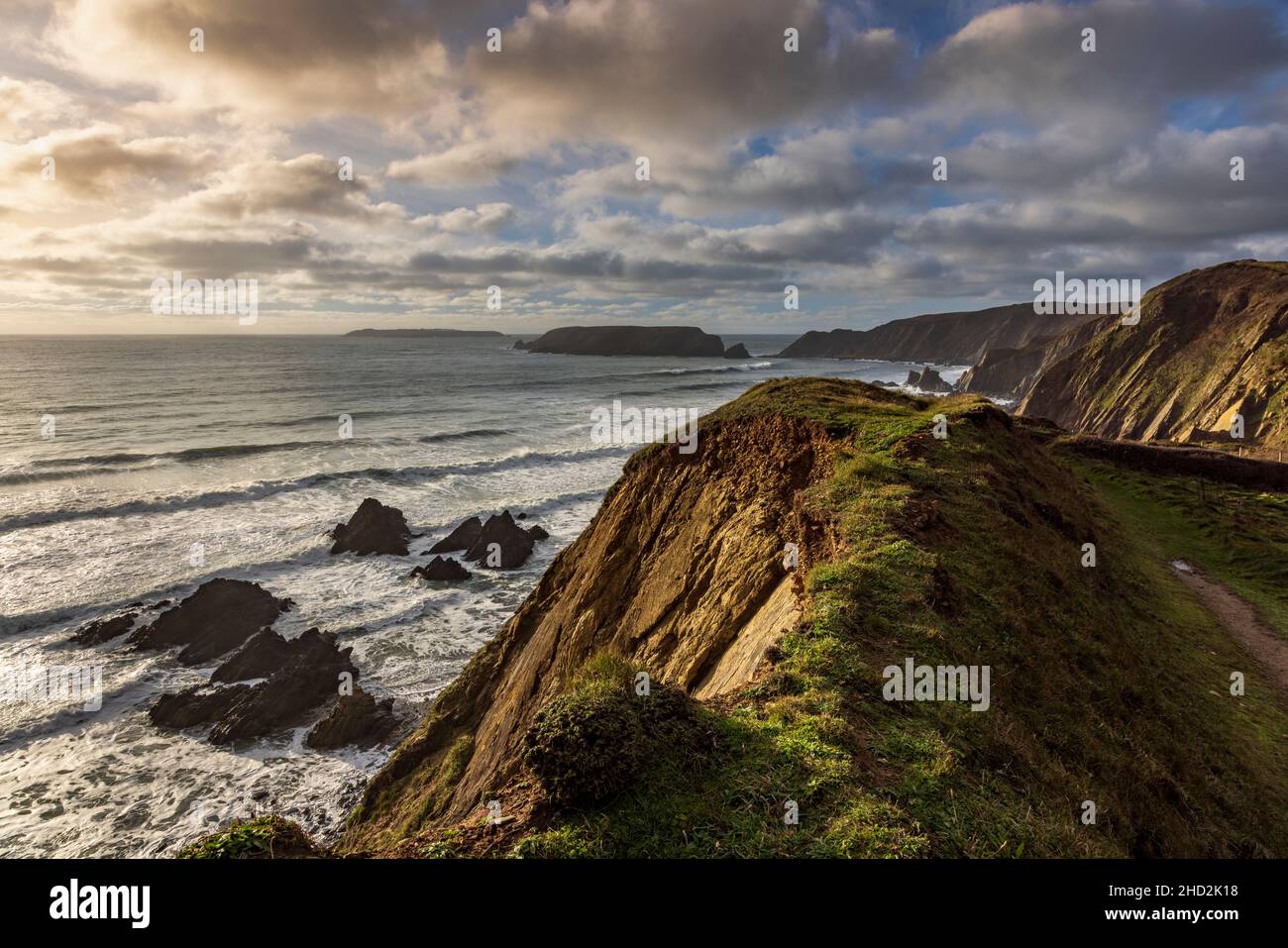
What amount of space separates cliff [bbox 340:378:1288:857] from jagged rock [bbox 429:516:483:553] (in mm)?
18193

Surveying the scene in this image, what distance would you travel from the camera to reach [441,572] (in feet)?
96.8

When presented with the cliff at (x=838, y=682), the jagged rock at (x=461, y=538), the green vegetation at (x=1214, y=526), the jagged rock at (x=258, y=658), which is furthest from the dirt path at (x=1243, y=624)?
the jagged rock at (x=461, y=538)

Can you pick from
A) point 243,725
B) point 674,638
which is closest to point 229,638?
point 243,725

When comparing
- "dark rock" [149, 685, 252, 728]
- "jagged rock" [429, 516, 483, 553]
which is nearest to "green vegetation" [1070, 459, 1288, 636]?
"jagged rock" [429, 516, 483, 553]

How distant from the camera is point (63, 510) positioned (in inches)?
1411

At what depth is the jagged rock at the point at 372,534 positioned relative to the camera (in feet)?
106

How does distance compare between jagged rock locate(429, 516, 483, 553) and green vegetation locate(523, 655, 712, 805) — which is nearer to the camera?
green vegetation locate(523, 655, 712, 805)

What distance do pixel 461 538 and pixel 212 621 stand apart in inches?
489

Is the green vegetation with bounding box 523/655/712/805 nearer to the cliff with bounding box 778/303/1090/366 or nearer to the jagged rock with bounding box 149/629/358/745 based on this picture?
the jagged rock with bounding box 149/629/358/745

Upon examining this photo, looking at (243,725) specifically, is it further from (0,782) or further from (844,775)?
(844,775)

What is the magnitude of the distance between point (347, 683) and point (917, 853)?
68.2ft

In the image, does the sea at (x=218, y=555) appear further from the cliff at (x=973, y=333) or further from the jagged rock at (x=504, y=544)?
the cliff at (x=973, y=333)

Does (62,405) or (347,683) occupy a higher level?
(62,405)

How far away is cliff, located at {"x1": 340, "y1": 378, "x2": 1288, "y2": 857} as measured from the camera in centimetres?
523
